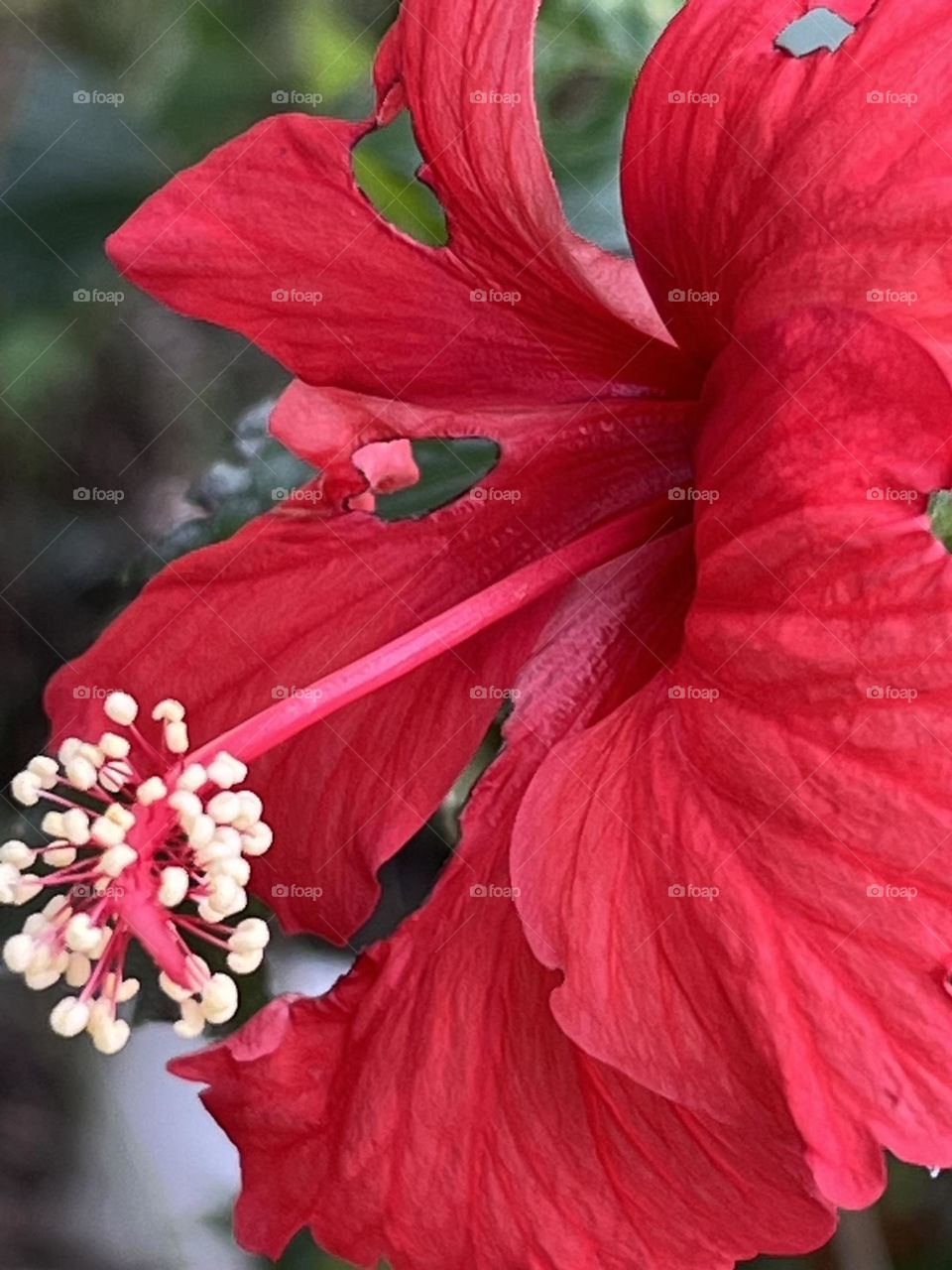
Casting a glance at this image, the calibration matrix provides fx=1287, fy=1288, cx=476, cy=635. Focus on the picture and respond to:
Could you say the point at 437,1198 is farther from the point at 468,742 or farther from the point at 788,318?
the point at 788,318

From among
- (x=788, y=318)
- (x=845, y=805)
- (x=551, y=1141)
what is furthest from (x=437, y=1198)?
(x=788, y=318)

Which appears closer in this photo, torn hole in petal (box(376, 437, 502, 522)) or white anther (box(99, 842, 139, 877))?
white anther (box(99, 842, 139, 877))

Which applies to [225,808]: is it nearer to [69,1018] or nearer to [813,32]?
[69,1018]

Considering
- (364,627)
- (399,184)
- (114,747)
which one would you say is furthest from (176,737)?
(399,184)

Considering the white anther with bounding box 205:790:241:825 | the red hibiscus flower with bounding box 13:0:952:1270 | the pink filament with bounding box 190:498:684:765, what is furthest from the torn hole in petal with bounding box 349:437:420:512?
the white anther with bounding box 205:790:241:825

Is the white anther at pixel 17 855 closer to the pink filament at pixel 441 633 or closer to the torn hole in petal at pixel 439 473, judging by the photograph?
the pink filament at pixel 441 633

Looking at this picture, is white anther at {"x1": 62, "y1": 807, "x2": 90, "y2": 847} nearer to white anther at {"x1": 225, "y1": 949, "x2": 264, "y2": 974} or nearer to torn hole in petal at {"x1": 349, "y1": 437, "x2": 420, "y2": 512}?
white anther at {"x1": 225, "y1": 949, "x2": 264, "y2": 974}

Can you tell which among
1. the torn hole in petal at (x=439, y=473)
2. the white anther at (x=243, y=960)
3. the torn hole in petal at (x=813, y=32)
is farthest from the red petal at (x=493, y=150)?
the white anther at (x=243, y=960)
